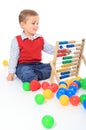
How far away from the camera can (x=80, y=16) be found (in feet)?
8.00

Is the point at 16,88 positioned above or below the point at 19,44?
below

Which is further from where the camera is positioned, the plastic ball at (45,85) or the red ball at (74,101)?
the plastic ball at (45,85)

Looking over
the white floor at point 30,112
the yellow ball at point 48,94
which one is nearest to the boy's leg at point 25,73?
the white floor at point 30,112

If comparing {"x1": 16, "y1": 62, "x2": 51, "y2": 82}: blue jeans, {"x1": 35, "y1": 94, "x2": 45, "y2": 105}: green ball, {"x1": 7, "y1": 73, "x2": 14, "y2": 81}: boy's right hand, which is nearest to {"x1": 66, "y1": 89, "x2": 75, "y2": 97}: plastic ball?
{"x1": 35, "y1": 94, "x2": 45, "y2": 105}: green ball

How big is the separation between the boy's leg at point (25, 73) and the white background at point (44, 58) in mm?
46

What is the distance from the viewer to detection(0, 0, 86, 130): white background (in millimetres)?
1171

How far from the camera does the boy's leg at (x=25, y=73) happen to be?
1.61 meters

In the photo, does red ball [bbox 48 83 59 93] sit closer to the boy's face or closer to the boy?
the boy

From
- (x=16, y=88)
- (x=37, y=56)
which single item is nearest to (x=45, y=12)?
(x=37, y=56)

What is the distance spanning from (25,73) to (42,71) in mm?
130

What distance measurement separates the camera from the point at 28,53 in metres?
1.74

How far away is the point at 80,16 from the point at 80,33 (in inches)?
6.4

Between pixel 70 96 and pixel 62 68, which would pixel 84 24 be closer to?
pixel 62 68

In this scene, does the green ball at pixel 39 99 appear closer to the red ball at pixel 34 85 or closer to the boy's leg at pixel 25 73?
the red ball at pixel 34 85
